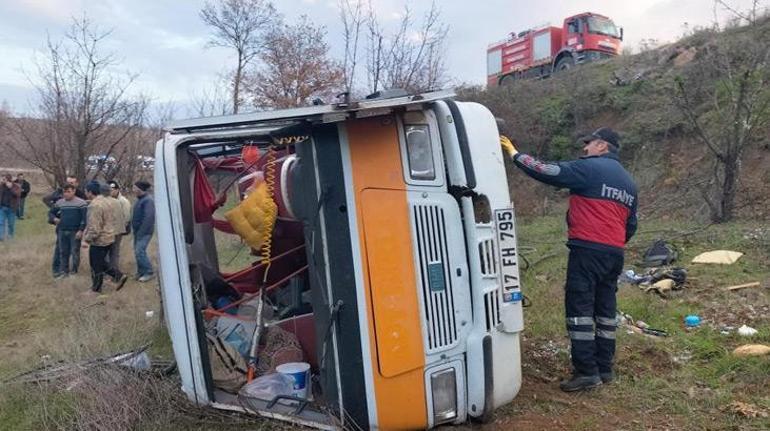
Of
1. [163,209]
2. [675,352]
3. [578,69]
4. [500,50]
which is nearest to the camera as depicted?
[163,209]

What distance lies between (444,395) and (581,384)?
1.22 metres

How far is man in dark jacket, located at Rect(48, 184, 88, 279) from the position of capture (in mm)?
9047

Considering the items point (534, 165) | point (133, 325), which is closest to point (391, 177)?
point (534, 165)

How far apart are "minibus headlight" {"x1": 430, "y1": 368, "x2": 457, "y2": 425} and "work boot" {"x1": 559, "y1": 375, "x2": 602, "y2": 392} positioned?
110 centimetres

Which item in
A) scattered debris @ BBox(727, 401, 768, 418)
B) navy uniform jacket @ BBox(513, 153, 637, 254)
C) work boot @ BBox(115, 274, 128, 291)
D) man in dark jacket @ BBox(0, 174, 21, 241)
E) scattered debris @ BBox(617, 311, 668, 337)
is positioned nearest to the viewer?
scattered debris @ BBox(727, 401, 768, 418)

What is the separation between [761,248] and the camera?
285 inches

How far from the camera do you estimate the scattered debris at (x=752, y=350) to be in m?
4.21

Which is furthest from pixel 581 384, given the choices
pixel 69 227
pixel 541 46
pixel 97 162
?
pixel 541 46

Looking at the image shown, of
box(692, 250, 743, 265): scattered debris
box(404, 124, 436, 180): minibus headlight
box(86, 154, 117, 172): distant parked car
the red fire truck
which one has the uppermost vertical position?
the red fire truck

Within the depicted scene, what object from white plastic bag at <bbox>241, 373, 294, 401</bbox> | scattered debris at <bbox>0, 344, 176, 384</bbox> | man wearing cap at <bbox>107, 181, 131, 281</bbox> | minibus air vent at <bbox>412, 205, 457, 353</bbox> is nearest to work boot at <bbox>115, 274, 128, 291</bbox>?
man wearing cap at <bbox>107, 181, 131, 281</bbox>

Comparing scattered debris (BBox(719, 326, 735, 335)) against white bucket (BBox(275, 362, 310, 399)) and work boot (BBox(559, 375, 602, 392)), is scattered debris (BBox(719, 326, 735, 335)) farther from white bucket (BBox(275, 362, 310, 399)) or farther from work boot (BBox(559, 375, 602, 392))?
white bucket (BBox(275, 362, 310, 399))

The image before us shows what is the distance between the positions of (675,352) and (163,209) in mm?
3640

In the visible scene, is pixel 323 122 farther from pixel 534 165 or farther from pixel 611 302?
pixel 611 302

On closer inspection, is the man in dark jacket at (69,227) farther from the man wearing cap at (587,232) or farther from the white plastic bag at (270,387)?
the man wearing cap at (587,232)
